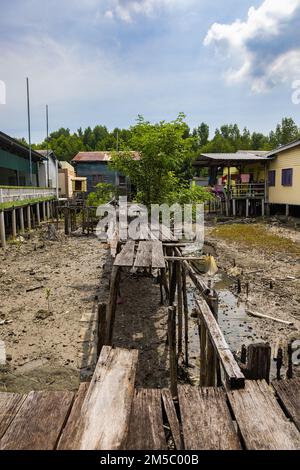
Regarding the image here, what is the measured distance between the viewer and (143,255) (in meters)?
5.63

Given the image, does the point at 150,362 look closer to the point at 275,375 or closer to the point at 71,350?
the point at 71,350

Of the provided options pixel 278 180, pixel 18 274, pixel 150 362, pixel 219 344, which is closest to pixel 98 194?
pixel 18 274

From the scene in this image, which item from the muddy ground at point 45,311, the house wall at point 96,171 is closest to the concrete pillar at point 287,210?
the muddy ground at point 45,311

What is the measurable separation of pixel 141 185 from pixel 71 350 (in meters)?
6.71

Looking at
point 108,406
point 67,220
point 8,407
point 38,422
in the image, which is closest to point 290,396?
point 108,406

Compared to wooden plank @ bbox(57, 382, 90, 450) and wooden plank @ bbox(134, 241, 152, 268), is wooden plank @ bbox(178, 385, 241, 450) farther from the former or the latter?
wooden plank @ bbox(134, 241, 152, 268)

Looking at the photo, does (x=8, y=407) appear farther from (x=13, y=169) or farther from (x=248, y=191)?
(x=248, y=191)

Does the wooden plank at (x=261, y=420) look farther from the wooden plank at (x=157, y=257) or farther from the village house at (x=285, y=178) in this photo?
the village house at (x=285, y=178)

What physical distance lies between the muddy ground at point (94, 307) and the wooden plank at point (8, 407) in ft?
10.3

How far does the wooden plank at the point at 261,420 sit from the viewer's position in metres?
1.78

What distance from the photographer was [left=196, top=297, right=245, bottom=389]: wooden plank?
225 centimetres

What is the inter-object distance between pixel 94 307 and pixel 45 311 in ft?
3.75

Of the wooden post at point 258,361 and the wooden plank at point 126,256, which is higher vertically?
the wooden plank at point 126,256

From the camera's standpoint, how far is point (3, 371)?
5504mm
